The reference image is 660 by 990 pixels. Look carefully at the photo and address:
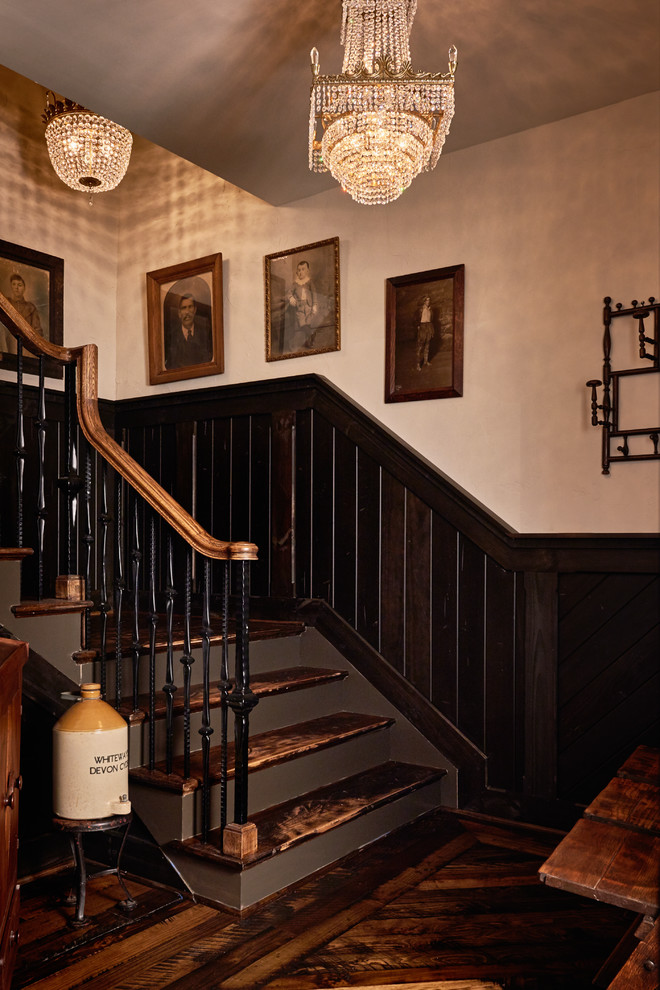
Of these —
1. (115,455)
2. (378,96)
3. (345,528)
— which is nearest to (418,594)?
(345,528)

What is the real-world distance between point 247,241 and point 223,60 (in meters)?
1.53

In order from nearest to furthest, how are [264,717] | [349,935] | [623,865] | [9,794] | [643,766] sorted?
1. [9,794]
2. [623,865]
3. [349,935]
4. [643,766]
5. [264,717]

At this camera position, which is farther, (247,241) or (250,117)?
(247,241)

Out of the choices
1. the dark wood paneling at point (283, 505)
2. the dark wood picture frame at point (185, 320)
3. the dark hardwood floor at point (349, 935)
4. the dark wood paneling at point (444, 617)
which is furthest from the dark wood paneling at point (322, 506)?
the dark hardwood floor at point (349, 935)

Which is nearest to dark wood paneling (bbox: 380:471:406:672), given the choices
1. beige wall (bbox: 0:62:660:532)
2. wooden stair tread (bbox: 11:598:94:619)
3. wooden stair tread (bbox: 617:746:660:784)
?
beige wall (bbox: 0:62:660:532)

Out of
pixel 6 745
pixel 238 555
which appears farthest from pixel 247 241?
pixel 6 745

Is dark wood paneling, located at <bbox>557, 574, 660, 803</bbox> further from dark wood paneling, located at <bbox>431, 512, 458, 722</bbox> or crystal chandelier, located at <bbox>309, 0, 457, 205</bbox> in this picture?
crystal chandelier, located at <bbox>309, 0, 457, 205</bbox>

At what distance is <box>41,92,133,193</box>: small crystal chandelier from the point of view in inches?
156

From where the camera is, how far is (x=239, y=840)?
249 centimetres

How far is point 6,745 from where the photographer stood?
5.94 ft

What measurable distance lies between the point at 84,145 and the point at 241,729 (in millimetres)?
3095

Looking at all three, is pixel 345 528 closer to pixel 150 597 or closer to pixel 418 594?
pixel 418 594

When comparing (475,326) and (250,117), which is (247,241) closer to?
(250,117)

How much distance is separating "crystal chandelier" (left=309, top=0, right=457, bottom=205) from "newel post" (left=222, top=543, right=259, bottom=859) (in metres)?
1.39
